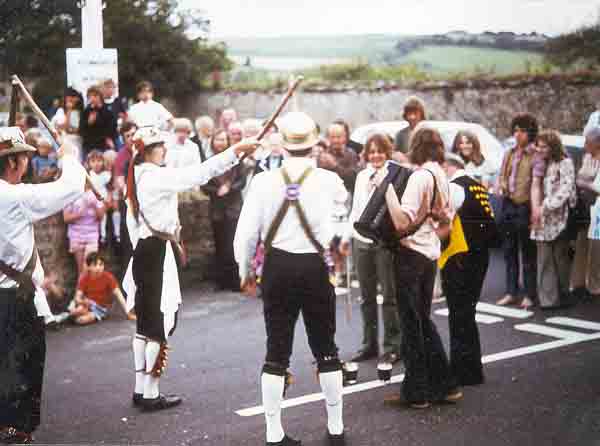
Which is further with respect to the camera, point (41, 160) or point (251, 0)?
point (41, 160)

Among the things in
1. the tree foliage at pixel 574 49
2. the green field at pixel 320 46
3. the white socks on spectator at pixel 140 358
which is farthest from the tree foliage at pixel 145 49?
the tree foliage at pixel 574 49

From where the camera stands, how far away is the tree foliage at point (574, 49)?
13.2 metres

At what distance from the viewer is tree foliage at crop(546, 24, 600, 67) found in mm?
13184

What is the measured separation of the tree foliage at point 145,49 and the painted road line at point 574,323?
5.73 meters

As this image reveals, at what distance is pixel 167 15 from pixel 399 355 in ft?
45.8

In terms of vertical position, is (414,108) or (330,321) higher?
(414,108)

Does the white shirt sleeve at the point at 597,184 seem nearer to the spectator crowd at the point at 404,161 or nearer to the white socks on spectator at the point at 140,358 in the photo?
the spectator crowd at the point at 404,161

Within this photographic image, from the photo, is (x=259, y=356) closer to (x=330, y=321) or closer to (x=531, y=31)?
(x=330, y=321)

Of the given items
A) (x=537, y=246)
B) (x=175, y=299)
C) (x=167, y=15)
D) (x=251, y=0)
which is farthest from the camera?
(x=167, y=15)

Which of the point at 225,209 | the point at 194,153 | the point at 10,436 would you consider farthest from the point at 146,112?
the point at 10,436

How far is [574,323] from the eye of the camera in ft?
30.3

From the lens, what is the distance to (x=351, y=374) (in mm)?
7414

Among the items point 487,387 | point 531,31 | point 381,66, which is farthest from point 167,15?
point 487,387

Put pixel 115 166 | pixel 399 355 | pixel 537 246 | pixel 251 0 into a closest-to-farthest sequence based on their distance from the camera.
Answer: pixel 399 355 → pixel 251 0 → pixel 537 246 → pixel 115 166
